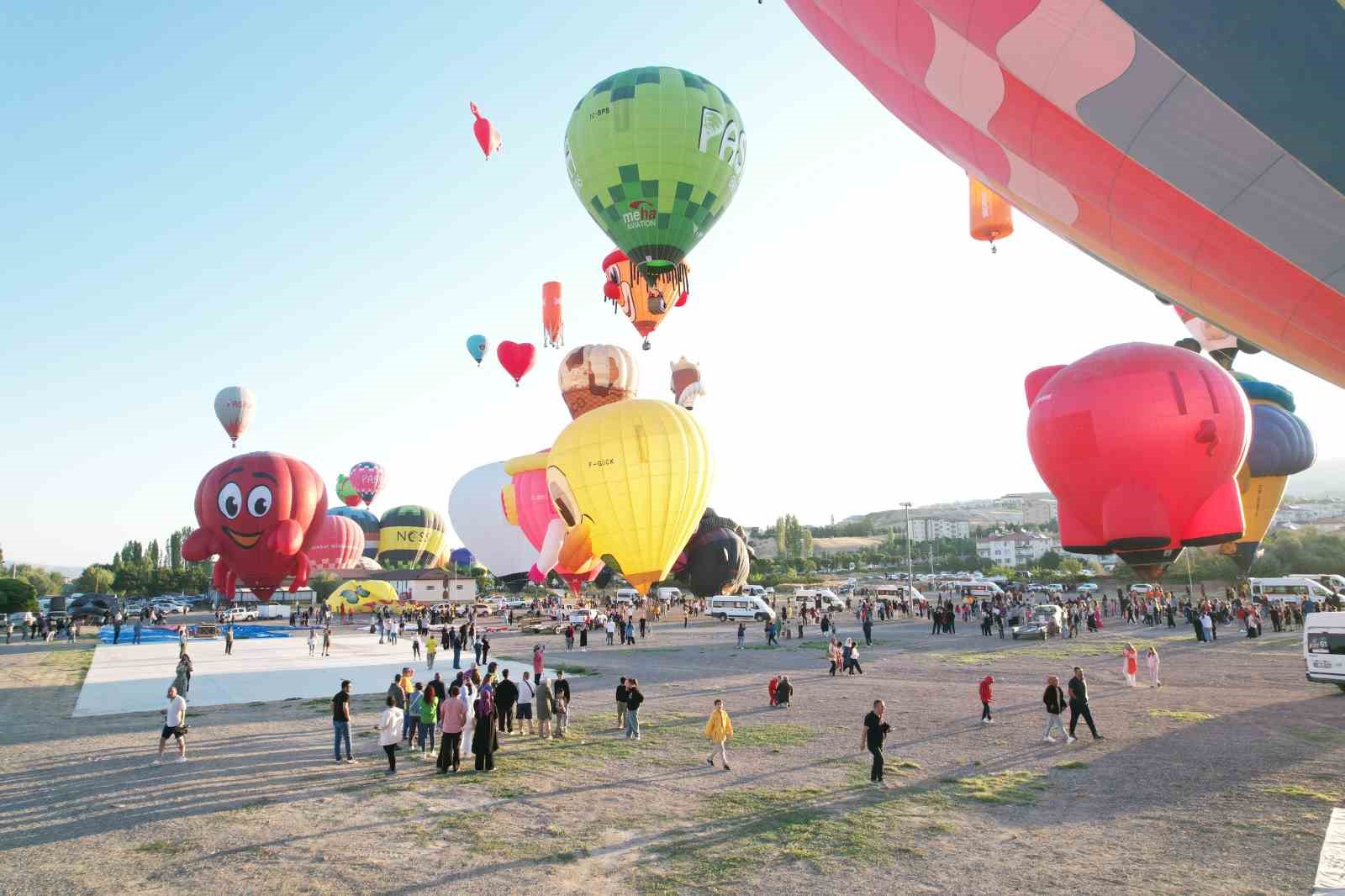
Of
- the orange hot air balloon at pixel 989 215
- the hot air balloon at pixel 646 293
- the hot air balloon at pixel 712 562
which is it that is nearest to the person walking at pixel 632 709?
the orange hot air balloon at pixel 989 215

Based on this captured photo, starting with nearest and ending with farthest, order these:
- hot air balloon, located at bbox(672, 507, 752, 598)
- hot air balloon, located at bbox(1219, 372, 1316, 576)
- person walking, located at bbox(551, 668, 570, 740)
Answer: person walking, located at bbox(551, 668, 570, 740)
hot air balloon, located at bbox(1219, 372, 1316, 576)
hot air balloon, located at bbox(672, 507, 752, 598)

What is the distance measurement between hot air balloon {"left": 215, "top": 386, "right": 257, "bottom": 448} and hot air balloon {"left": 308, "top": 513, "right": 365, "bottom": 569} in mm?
17255

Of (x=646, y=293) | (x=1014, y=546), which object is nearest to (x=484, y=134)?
(x=646, y=293)

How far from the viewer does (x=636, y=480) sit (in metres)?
21.5

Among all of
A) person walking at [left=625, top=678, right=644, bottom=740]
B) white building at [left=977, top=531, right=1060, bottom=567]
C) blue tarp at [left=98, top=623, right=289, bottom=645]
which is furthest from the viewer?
white building at [left=977, top=531, right=1060, bottom=567]

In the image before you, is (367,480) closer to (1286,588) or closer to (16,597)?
(16,597)

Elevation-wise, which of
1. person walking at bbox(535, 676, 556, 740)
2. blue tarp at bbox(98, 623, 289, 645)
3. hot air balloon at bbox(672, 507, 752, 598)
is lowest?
blue tarp at bbox(98, 623, 289, 645)

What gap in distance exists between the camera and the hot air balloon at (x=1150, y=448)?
1526 centimetres

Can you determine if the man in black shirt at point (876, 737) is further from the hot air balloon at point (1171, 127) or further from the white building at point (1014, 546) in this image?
the white building at point (1014, 546)

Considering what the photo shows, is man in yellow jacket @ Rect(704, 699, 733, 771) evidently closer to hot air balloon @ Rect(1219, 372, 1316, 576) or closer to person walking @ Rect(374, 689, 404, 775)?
person walking @ Rect(374, 689, 404, 775)

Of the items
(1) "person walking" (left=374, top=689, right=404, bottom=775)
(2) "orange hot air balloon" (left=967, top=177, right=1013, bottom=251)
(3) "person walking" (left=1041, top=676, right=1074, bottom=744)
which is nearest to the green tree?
(1) "person walking" (left=374, top=689, right=404, bottom=775)

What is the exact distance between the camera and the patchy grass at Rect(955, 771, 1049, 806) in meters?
8.57

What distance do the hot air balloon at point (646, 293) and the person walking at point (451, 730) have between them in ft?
54.9

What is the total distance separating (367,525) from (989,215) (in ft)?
224
